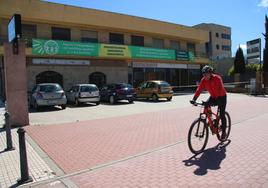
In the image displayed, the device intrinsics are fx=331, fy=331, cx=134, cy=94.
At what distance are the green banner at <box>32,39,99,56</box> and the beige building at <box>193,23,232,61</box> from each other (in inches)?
2206

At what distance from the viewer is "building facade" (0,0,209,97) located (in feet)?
87.2

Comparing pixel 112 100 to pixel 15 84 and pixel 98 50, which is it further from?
pixel 15 84

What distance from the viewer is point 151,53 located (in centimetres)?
3406

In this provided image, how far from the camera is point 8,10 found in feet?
82.4

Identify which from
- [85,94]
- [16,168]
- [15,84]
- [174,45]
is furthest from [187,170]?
[174,45]

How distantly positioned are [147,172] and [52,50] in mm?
22167

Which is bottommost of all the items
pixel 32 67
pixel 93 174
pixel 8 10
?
pixel 93 174

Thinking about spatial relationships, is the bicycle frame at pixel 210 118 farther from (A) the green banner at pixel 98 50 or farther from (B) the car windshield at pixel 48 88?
(A) the green banner at pixel 98 50

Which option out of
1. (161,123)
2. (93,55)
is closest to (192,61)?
(93,55)

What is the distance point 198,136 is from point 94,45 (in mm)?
22858

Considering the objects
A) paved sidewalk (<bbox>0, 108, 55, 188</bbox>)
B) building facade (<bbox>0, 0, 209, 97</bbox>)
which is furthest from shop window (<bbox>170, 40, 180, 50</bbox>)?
paved sidewalk (<bbox>0, 108, 55, 188</bbox>)

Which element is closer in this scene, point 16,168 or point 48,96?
point 16,168

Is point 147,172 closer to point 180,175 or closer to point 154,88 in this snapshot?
point 180,175

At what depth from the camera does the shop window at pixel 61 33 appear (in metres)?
28.9
